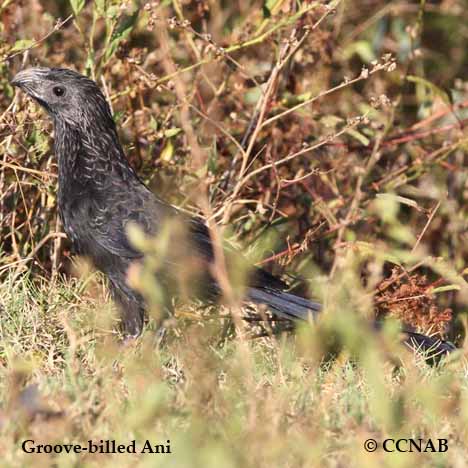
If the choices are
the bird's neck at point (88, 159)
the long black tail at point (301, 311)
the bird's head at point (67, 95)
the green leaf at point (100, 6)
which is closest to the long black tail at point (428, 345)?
the long black tail at point (301, 311)

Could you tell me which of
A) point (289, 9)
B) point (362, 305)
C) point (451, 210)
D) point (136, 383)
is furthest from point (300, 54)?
point (136, 383)

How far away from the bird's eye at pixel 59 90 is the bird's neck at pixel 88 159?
0.13m

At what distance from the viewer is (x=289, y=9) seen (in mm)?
5086

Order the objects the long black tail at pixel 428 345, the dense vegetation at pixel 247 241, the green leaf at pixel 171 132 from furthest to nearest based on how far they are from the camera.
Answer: the green leaf at pixel 171 132
the long black tail at pixel 428 345
the dense vegetation at pixel 247 241

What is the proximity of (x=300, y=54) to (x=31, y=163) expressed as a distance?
→ 1619 millimetres

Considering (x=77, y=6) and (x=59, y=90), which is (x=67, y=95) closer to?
(x=59, y=90)

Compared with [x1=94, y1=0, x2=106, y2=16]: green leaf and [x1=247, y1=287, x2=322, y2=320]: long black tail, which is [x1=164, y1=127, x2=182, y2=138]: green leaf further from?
[x1=247, y1=287, x2=322, y2=320]: long black tail

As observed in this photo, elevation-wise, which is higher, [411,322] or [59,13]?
[59,13]

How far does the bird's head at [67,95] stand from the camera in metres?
4.67

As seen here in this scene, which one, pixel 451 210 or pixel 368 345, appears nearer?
pixel 368 345

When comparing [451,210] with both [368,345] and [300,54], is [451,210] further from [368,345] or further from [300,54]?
[368,345]

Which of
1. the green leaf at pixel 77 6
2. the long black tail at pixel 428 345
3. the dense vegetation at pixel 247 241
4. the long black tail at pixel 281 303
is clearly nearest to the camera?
the dense vegetation at pixel 247 241
